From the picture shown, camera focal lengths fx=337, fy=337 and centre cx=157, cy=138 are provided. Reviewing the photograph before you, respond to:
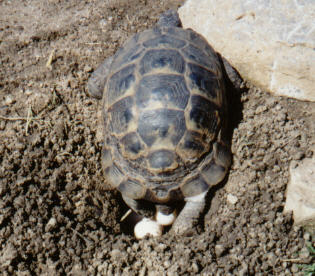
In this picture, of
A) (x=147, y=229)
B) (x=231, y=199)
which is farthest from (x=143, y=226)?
(x=231, y=199)

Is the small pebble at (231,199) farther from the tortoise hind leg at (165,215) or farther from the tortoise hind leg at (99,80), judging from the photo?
the tortoise hind leg at (99,80)

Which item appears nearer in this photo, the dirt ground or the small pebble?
Result: the dirt ground

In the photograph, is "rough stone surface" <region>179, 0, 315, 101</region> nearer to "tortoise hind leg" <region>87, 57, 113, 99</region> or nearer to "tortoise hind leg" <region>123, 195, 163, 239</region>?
"tortoise hind leg" <region>87, 57, 113, 99</region>

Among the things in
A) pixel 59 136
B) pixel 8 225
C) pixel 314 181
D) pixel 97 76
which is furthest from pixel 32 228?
pixel 314 181

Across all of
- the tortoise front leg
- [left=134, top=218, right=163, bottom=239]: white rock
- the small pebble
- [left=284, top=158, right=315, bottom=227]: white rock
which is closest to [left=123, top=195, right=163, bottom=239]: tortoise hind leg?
[left=134, top=218, right=163, bottom=239]: white rock

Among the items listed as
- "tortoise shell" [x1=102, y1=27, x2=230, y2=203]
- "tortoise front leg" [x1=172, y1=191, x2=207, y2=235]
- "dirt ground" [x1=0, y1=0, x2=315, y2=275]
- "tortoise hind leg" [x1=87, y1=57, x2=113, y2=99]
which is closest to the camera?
"dirt ground" [x1=0, y1=0, x2=315, y2=275]

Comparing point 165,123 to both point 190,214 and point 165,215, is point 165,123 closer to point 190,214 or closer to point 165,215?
point 190,214

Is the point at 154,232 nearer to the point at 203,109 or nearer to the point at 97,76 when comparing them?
the point at 203,109
